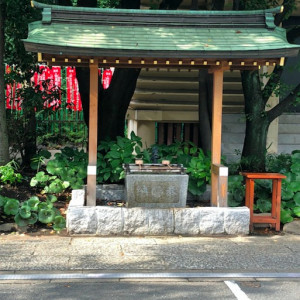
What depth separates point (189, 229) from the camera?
8.13 m

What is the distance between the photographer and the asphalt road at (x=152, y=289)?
5.39 metres

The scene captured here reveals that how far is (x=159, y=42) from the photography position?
817cm

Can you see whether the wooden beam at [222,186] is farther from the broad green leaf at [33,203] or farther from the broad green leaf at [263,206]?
the broad green leaf at [33,203]

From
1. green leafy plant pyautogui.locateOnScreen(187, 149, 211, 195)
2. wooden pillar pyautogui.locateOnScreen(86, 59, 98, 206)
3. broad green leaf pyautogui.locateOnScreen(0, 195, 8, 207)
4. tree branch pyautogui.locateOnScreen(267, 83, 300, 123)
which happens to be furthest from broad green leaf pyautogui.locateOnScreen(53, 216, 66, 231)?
tree branch pyautogui.locateOnScreen(267, 83, 300, 123)

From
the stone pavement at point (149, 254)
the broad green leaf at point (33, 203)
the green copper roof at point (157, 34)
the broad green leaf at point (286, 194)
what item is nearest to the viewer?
the stone pavement at point (149, 254)

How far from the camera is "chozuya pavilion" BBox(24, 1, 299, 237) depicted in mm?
7801

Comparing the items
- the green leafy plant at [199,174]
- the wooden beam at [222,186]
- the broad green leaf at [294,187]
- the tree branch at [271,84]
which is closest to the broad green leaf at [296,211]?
the broad green leaf at [294,187]

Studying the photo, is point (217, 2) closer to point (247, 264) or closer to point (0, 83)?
point (0, 83)

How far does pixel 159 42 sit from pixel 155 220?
10.5 ft

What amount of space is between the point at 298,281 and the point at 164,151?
5.12m

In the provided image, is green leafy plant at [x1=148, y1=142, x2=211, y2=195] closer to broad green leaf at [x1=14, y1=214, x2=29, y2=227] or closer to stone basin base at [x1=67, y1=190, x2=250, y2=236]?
stone basin base at [x1=67, y1=190, x2=250, y2=236]

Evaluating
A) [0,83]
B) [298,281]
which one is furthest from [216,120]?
[0,83]

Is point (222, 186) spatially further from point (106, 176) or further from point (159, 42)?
point (159, 42)

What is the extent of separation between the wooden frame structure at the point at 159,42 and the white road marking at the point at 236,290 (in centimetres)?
273
